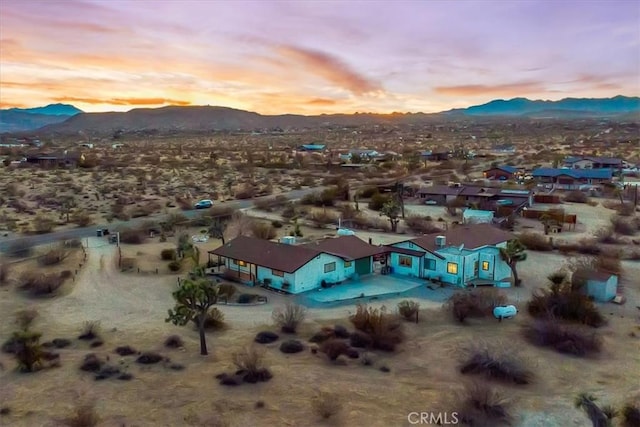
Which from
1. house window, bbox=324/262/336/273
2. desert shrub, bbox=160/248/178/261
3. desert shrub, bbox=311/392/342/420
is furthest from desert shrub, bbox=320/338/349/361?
desert shrub, bbox=160/248/178/261

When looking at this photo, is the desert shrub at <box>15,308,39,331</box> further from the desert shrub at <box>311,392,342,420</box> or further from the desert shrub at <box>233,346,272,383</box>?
the desert shrub at <box>311,392,342,420</box>

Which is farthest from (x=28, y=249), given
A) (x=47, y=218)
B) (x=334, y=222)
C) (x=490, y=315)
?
(x=490, y=315)

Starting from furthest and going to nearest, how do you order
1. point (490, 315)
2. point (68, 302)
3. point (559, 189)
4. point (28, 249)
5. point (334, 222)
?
point (559, 189)
point (334, 222)
point (28, 249)
point (68, 302)
point (490, 315)

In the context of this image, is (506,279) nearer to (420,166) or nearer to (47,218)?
(47,218)

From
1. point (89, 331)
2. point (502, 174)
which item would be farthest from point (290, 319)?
point (502, 174)

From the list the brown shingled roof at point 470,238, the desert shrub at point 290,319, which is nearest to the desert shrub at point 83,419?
the desert shrub at point 290,319

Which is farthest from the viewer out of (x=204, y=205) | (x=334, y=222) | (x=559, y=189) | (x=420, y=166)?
(x=420, y=166)
